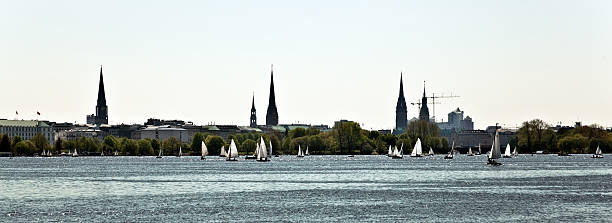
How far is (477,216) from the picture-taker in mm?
62031

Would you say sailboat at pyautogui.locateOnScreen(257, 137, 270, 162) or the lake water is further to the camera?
sailboat at pyautogui.locateOnScreen(257, 137, 270, 162)

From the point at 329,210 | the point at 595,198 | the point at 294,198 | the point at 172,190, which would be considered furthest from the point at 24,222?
the point at 595,198

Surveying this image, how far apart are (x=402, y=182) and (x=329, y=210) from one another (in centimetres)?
3568

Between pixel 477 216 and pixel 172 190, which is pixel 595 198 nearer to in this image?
pixel 477 216

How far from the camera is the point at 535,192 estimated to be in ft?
272

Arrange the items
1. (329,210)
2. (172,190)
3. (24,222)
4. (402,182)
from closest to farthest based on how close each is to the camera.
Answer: (24,222) < (329,210) < (172,190) < (402,182)

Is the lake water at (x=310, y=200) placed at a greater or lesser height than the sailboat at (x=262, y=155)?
lesser

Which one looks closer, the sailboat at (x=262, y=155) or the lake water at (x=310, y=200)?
the lake water at (x=310, y=200)

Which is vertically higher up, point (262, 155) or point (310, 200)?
point (262, 155)

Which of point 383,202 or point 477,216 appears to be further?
point 383,202

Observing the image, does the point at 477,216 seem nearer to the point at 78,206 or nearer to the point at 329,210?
the point at 329,210

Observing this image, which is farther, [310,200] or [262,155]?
[262,155]

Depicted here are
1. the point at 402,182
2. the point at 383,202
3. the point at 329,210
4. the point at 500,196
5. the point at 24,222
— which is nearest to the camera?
the point at 24,222

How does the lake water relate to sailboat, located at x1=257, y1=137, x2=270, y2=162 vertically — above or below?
below
